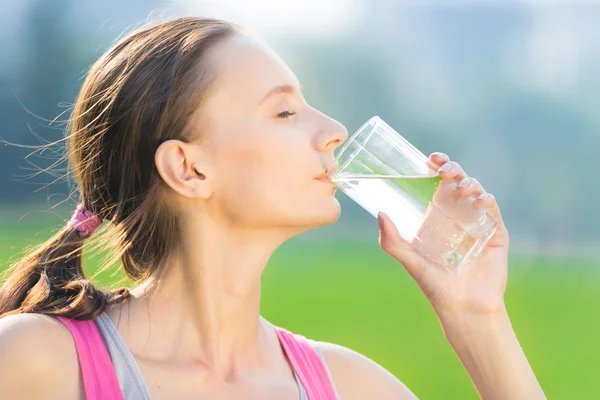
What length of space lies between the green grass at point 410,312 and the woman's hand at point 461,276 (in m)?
5.32

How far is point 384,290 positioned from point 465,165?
10.1ft

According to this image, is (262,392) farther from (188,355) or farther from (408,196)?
(408,196)

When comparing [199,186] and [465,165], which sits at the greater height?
[199,186]

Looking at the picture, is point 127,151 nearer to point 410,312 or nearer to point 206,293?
point 206,293

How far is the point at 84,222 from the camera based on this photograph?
1894 millimetres

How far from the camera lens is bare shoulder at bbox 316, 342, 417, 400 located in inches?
75.0

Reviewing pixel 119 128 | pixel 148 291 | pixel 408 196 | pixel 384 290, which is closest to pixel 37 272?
pixel 148 291

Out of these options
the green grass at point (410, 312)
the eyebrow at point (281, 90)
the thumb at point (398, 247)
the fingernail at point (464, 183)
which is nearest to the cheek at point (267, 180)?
the eyebrow at point (281, 90)

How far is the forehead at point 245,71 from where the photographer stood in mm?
1788

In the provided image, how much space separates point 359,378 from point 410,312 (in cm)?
1109

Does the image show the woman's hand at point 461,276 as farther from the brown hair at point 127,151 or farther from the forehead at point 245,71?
the brown hair at point 127,151

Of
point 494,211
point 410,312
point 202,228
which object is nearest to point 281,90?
point 202,228

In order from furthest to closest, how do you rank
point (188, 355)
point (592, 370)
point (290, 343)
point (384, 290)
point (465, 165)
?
1. point (465, 165)
2. point (384, 290)
3. point (592, 370)
4. point (290, 343)
5. point (188, 355)

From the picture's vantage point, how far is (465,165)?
1535 cm
